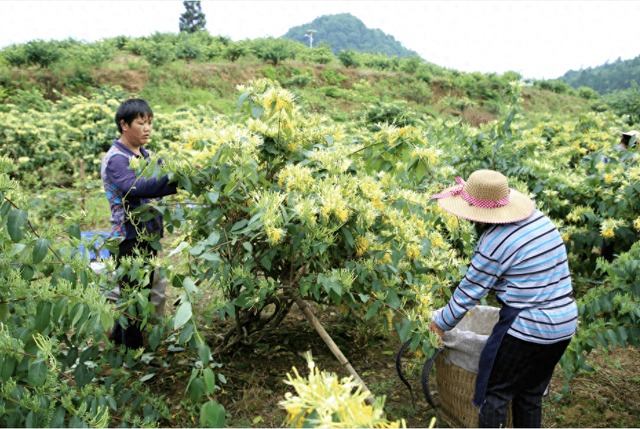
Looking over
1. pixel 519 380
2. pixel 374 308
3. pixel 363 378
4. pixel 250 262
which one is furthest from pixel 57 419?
pixel 519 380

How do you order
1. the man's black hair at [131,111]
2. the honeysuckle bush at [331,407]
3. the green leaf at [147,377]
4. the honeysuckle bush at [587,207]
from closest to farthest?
the honeysuckle bush at [331,407]
the honeysuckle bush at [587,207]
the green leaf at [147,377]
the man's black hair at [131,111]

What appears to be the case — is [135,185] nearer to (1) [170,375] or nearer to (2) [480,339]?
(1) [170,375]

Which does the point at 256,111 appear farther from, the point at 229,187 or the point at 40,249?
the point at 40,249

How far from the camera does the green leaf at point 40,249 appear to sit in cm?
143

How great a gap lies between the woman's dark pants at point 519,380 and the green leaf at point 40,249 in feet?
6.00

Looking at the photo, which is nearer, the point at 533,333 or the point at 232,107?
the point at 533,333

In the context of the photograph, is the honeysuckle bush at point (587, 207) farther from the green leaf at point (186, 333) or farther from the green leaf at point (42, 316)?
the green leaf at point (42, 316)

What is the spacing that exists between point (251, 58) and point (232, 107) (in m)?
4.94

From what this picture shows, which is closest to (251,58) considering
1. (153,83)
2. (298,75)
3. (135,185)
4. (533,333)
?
(298,75)

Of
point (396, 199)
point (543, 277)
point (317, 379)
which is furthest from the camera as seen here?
point (396, 199)

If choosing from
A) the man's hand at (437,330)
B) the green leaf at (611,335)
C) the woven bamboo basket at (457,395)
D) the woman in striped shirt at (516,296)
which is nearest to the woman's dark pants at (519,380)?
the woman in striped shirt at (516,296)

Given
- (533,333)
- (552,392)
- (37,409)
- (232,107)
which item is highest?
(232,107)

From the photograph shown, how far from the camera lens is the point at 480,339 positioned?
5.84 ft

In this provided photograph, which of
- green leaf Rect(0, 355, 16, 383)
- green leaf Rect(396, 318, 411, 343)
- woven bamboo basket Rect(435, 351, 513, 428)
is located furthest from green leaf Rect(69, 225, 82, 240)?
woven bamboo basket Rect(435, 351, 513, 428)
